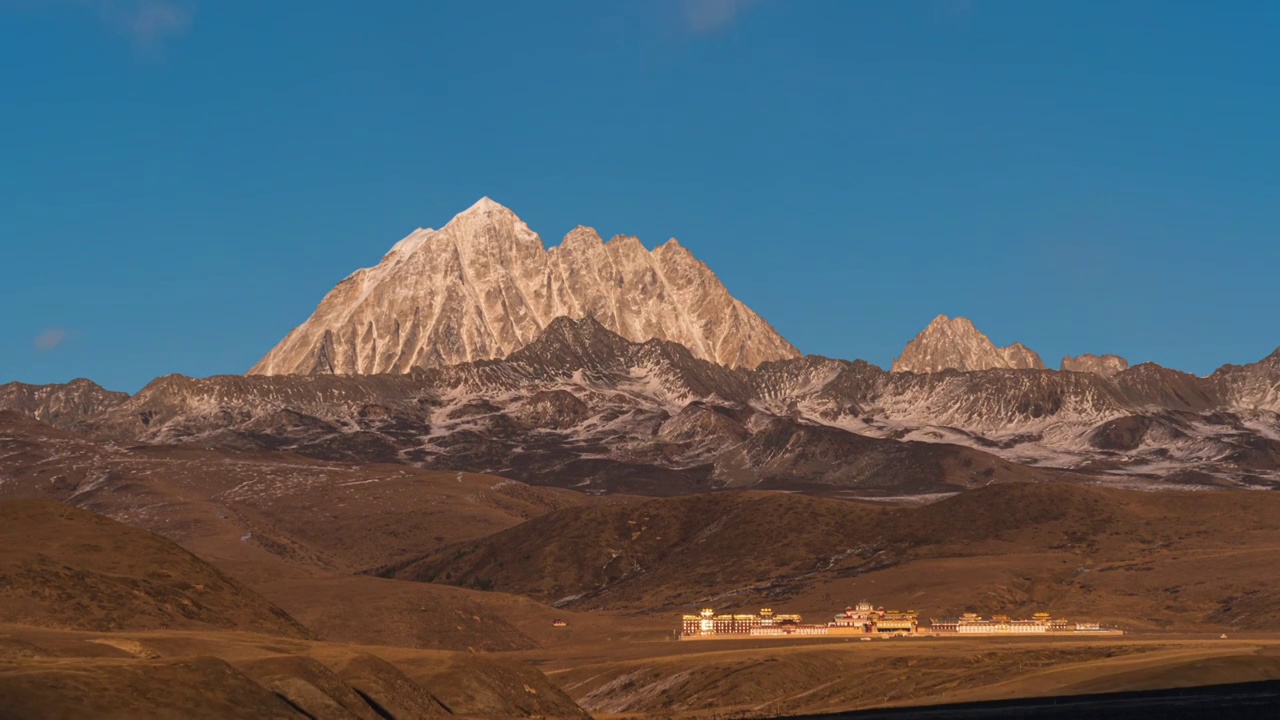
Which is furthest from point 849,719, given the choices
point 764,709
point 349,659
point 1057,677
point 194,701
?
point 194,701

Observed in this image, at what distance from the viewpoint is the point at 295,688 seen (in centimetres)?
15075

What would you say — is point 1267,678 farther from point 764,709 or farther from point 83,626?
point 83,626

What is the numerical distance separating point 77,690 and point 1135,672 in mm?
117368

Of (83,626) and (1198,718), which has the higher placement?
(83,626)

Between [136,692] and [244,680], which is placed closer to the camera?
[136,692]

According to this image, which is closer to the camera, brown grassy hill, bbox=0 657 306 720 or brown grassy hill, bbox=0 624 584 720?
brown grassy hill, bbox=0 657 306 720

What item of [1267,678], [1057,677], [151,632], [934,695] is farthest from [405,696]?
[1267,678]

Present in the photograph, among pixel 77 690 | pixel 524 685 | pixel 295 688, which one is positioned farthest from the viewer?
pixel 524 685

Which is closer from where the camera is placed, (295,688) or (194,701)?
(194,701)

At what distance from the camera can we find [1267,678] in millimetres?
195875

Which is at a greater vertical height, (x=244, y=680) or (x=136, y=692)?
(x=244, y=680)

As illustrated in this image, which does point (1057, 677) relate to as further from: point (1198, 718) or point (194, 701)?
point (194, 701)

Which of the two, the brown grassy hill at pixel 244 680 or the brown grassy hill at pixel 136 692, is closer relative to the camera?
the brown grassy hill at pixel 136 692

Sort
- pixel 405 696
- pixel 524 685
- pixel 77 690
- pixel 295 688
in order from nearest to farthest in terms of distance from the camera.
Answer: pixel 77 690 → pixel 295 688 → pixel 405 696 → pixel 524 685
